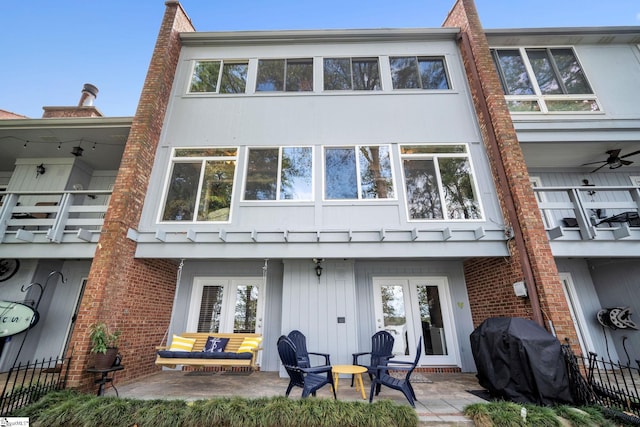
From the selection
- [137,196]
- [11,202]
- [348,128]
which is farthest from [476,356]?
[11,202]

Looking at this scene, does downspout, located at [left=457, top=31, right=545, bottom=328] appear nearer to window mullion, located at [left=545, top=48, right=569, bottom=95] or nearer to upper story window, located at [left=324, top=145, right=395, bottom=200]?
upper story window, located at [left=324, top=145, right=395, bottom=200]

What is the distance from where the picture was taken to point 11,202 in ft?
18.4

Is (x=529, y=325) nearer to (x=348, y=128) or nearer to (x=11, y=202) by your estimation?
(x=348, y=128)

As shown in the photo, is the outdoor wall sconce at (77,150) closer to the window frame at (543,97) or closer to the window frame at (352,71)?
the window frame at (352,71)

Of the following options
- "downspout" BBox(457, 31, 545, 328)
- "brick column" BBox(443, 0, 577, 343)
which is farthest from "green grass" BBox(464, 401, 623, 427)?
"downspout" BBox(457, 31, 545, 328)

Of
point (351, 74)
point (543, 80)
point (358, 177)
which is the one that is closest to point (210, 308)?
point (358, 177)

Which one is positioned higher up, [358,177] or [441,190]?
[358,177]

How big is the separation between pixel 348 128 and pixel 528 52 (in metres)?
5.90

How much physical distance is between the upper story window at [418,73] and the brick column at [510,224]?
2.18 feet

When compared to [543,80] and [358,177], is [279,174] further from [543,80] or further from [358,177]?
[543,80]

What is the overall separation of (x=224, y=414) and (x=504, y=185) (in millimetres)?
6411

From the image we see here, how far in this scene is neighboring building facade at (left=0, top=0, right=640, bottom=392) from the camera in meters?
5.22

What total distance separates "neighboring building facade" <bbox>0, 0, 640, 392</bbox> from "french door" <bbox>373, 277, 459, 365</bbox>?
0.05 metres

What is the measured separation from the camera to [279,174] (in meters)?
6.03
